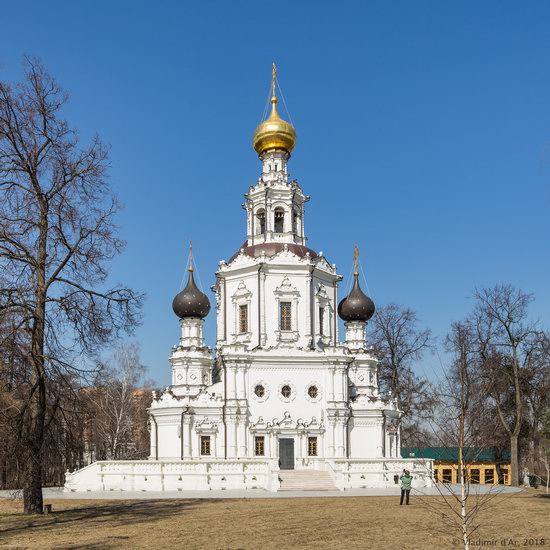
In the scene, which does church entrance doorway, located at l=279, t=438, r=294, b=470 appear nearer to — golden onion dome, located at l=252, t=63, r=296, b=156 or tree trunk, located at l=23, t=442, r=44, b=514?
golden onion dome, located at l=252, t=63, r=296, b=156

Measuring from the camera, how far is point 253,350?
37.7 meters

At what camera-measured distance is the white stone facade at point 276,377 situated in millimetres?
36688

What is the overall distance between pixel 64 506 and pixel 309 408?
17.8 metres

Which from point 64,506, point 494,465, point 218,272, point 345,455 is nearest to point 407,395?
point 494,465

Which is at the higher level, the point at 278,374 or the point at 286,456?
the point at 278,374

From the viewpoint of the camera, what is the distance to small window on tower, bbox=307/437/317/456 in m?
36.8

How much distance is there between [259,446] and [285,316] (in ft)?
23.6

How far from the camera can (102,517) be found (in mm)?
18141

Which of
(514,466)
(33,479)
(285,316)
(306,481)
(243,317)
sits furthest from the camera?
(243,317)

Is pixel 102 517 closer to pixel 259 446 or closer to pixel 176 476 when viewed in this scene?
pixel 176 476

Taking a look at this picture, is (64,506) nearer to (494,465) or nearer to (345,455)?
(345,455)

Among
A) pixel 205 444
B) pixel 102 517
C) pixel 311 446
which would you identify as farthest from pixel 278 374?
pixel 102 517

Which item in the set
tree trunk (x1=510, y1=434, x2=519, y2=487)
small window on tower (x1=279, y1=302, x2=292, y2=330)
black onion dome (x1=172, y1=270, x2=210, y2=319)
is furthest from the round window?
tree trunk (x1=510, y1=434, x2=519, y2=487)

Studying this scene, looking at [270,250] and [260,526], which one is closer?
[260,526]
